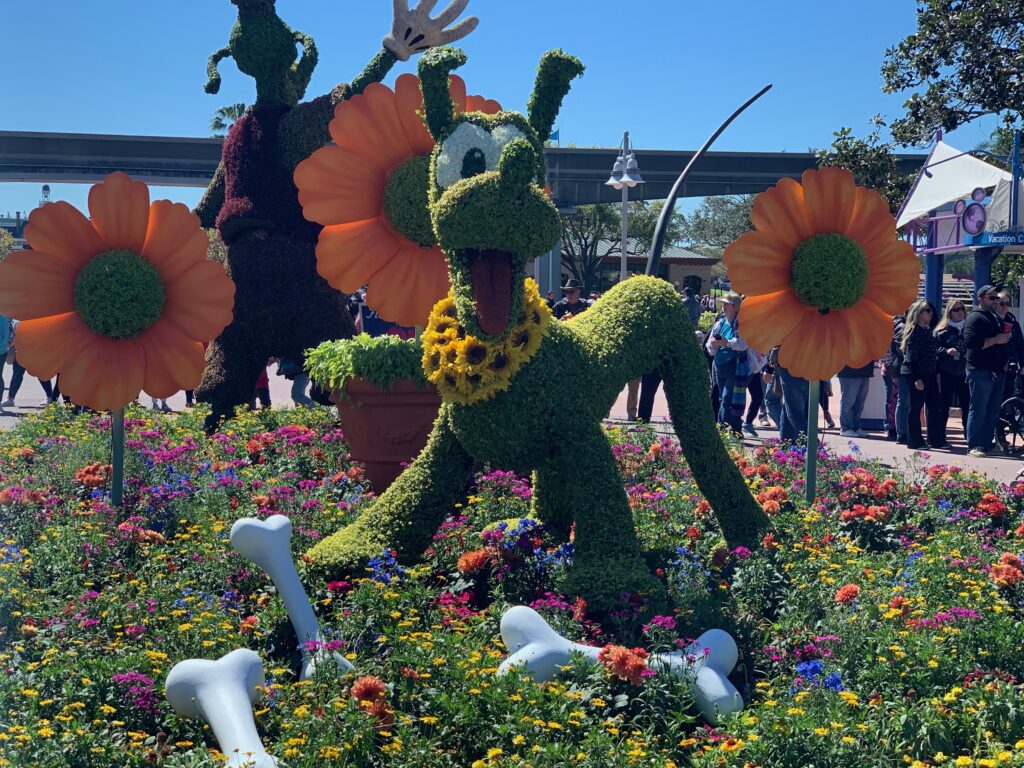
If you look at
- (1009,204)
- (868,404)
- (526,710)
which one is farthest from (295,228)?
(1009,204)

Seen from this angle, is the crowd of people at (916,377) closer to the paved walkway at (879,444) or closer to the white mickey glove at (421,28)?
the paved walkway at (879,444)

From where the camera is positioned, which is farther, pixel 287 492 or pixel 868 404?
pixel 868 404

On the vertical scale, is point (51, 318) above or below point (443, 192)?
below

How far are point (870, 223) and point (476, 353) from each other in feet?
7.74

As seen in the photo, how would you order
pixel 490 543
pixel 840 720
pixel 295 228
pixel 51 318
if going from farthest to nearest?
1. pixel 295 228
2. pixel 51 318
3. pixel 490 543
4. pixel 840 720

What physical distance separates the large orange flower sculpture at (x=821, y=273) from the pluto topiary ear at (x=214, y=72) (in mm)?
4533

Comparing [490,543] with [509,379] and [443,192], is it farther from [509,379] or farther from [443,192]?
[443,192]

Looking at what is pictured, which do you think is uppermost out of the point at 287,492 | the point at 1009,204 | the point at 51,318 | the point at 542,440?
the point at 1009,204

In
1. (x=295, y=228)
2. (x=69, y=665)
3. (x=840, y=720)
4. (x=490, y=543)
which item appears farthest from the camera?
(x=295, y=228)

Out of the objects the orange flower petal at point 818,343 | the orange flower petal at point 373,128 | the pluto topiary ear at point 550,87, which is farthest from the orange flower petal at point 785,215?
the orange flower petal at point 373,128

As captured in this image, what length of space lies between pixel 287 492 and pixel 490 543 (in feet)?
4.39

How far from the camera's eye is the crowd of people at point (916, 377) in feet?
30.0

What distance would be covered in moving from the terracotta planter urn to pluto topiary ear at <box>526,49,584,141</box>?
6.37ft

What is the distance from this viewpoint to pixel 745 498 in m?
4.82
